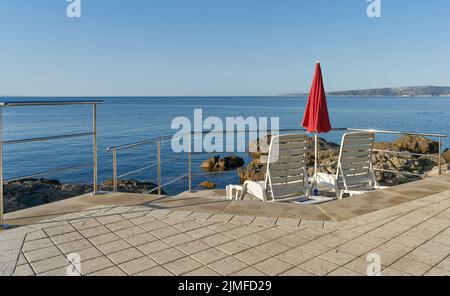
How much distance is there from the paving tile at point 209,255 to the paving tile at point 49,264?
3.21 feet

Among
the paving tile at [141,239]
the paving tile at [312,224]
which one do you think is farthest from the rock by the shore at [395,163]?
the paving tile at [141,239]

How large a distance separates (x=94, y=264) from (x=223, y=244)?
106cm

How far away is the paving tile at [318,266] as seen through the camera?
2.61m

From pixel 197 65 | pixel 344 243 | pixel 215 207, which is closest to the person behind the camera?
pixel 344 243

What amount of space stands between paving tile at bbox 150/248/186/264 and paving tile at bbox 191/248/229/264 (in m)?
0.12

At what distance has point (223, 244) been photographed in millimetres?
3145

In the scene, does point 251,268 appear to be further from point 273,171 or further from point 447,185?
point 447,185

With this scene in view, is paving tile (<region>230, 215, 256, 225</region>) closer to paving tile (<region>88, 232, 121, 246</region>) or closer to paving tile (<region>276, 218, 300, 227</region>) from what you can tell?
paving tile (<region>276, 218, 300, 227</region>)

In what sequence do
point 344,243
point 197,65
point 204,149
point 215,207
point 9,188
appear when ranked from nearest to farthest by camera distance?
point 344,243, point 215,207, point 9,188, point 204,149, point 197,65

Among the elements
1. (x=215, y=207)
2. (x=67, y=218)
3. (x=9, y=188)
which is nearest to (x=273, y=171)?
(x=215, y=207)

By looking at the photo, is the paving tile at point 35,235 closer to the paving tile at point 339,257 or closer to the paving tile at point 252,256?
the paving tile at point 252,256

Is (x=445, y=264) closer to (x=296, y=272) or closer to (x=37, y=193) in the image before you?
(x=296, y=272)
